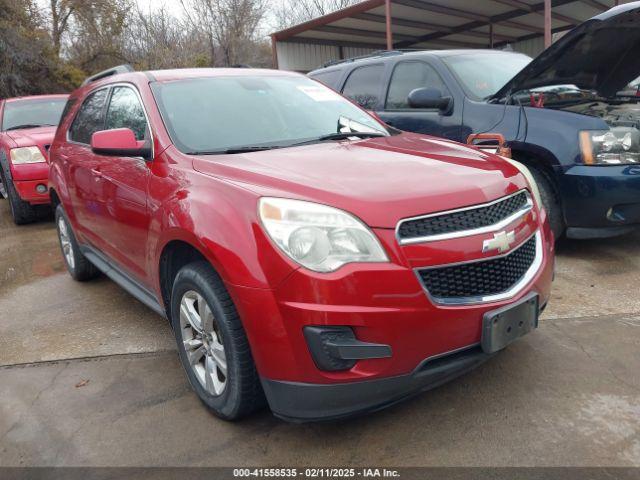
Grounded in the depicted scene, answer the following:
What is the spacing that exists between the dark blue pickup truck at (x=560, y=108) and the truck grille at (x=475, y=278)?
2012 mm

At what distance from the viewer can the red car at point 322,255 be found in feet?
6.19

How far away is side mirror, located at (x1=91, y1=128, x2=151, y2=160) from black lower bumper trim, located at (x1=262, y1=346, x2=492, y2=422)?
1418mm

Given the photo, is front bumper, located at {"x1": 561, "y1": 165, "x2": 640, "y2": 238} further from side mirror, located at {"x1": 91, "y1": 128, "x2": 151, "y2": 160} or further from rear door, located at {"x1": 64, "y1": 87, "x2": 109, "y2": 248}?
rear door, located at {"x1": 64, "y1": 87, "x2": 109, "y2": 248}

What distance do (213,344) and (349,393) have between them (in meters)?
0.72

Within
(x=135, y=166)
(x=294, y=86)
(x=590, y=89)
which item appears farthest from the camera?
(x=590, y=89)

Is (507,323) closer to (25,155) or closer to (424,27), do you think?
(25,155)

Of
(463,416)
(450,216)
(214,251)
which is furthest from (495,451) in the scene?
(214,251)

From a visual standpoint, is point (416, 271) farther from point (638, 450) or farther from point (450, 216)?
point (638, 450)

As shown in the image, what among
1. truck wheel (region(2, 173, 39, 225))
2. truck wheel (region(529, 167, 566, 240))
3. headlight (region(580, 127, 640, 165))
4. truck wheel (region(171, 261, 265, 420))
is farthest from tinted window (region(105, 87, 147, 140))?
truck wheel (region(2, 173, 39, 225))

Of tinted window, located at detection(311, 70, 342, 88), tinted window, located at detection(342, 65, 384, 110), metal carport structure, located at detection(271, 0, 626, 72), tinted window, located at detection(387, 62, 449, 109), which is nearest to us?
tinted window, located at detection(387, 62, 449, 109)

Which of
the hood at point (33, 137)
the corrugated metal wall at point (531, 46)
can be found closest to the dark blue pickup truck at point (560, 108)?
the hood at point (33, 137)

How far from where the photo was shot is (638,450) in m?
2.02

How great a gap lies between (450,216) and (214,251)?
93 cm

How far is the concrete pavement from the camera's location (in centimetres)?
212
